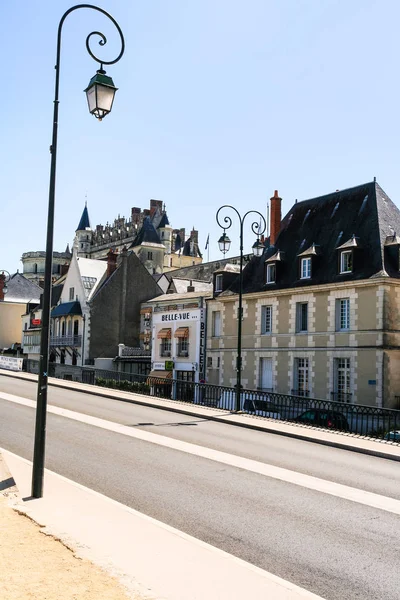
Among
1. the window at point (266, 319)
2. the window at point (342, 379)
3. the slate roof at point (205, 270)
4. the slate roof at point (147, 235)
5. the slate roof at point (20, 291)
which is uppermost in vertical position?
the slate roof at point (147, 235)

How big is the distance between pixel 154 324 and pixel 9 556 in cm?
4102

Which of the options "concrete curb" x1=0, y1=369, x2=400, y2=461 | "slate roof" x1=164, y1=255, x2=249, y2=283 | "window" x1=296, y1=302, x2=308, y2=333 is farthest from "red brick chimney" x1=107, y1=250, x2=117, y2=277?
"concrete curb" x1=0, y1=369, x2=400, y2=461

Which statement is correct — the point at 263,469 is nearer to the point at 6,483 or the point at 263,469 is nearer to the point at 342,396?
the point at 6,483

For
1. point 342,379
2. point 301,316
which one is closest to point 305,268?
point 301,316

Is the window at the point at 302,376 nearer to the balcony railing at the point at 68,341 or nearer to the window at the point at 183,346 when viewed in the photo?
the window at the point at 183,346

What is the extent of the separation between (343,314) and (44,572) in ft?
90.1

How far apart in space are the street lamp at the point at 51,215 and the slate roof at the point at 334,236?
22.2 m

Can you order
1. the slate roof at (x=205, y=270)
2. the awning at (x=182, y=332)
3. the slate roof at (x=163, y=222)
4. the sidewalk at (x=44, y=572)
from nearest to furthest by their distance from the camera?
the sidewalk at (x=44, y=572) → the awning at (x=182, y=332) → the slate roof at (x=205, y=270) → the slate roof at (x=163, y=222)

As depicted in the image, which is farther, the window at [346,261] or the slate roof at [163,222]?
the slate roof at [163,222]

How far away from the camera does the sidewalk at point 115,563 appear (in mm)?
5754

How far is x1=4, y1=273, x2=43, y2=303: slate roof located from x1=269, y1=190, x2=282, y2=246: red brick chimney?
44.7 m

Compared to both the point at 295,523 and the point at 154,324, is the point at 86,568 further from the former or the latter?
the point at 154,324

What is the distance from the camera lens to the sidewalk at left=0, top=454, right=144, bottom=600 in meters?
5.54

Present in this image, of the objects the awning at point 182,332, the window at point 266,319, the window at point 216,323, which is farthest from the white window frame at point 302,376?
the awning at point 182,332
